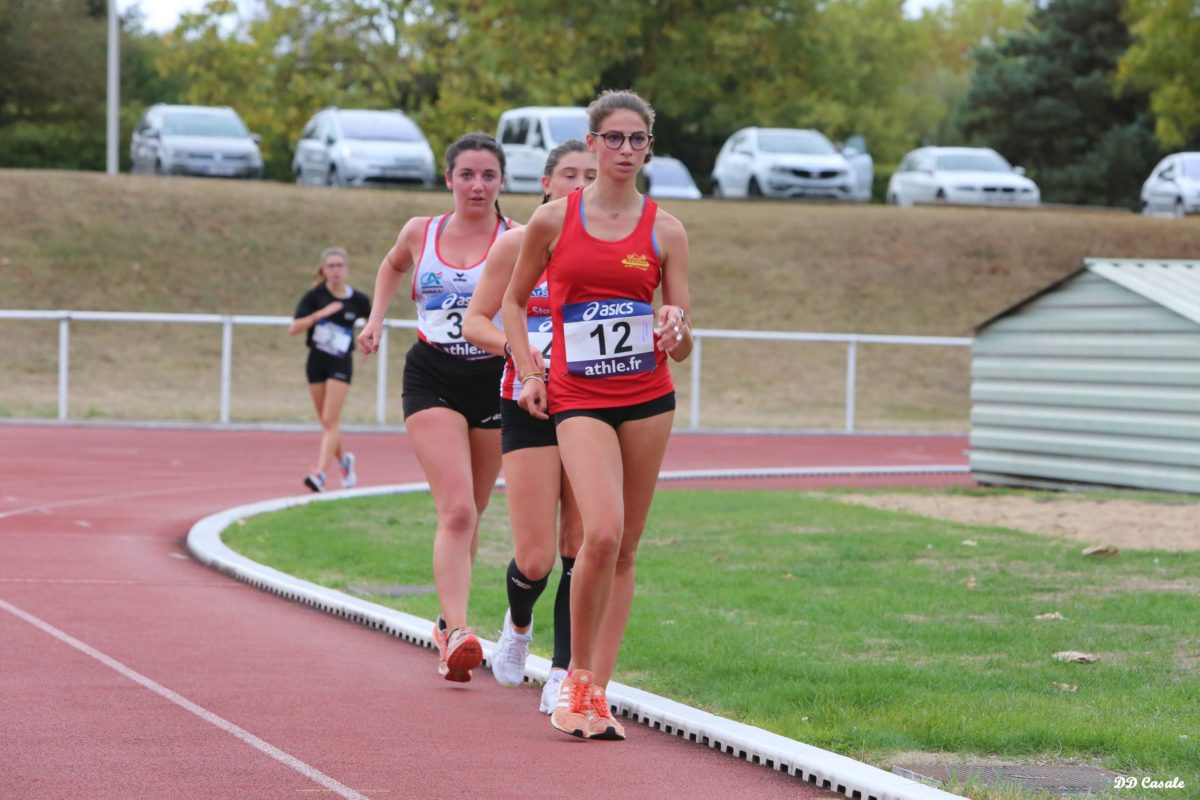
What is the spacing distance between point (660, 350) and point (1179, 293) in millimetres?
11255

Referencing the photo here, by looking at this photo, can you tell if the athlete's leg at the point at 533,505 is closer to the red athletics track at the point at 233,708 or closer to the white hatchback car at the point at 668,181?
the red athletics track at the point at 233,708

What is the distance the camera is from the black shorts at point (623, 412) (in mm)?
6684

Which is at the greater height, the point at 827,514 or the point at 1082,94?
the point at 1082,94

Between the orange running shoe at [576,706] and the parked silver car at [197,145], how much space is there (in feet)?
123

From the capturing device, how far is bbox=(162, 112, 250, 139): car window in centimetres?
4306

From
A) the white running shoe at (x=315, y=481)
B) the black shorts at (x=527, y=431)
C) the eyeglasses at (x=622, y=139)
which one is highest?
the eyeglasses at (x=622, y=139)

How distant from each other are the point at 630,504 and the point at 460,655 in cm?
116

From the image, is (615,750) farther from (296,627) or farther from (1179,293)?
(1179,293)

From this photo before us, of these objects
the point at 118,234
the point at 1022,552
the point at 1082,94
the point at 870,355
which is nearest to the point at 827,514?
the point at 1022,552

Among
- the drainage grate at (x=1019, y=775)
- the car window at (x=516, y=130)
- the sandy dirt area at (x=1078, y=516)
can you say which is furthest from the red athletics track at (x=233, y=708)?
the car window at (x=516, y=130)

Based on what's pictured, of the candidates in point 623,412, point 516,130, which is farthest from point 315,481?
point 516,130

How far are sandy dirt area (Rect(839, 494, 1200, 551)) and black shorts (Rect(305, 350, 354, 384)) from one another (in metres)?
4.39

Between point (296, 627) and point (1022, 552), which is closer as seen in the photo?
point (296, 627)

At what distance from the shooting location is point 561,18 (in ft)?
191
